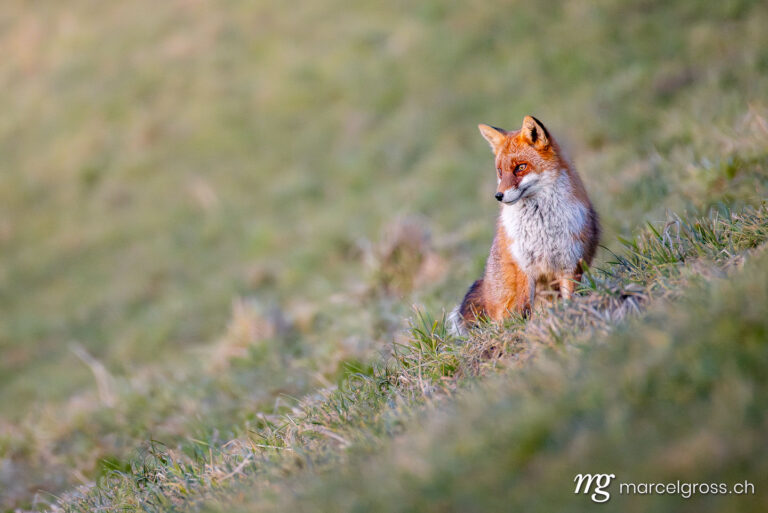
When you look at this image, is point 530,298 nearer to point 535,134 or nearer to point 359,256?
point 535,134

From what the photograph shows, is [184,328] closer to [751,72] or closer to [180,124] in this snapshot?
[180,124]

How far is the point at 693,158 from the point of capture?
7.12 m

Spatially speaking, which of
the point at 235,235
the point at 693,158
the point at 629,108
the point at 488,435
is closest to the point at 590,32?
the point at 629,108

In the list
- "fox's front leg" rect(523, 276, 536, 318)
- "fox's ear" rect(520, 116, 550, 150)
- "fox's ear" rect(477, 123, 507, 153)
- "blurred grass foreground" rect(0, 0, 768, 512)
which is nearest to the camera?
"blurred grass foreground" rect(0, 0, 768, 512)

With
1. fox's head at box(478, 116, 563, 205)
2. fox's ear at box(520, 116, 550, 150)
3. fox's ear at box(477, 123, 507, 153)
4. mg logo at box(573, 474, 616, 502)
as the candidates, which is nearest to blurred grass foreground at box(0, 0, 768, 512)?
mg logo at box(573, 474, 616, 502)

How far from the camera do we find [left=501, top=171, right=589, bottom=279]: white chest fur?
431 cm

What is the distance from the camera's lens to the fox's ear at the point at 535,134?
14.5ft

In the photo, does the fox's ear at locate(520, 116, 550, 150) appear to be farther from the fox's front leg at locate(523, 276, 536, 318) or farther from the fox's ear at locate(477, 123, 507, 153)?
the fox's front leg at locate(523, 276, 536, 318)

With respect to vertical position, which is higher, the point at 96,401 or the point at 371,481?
the point at 371,481

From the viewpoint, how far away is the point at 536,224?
14.3ft

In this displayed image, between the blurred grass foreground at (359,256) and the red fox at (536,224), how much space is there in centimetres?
31

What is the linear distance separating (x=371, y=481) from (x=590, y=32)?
37.4 feet

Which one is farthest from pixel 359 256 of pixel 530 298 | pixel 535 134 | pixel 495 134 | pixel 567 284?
pixel 567 284

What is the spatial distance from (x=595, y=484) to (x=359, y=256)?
830 cm
